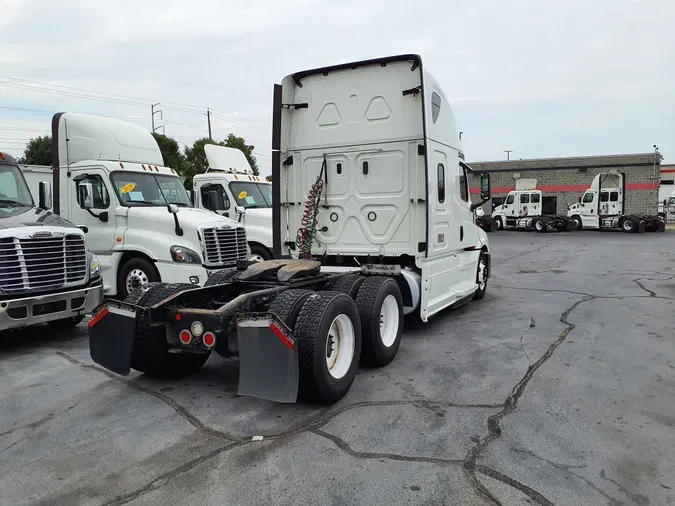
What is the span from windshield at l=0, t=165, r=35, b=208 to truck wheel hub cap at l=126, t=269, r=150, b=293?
1.91 m

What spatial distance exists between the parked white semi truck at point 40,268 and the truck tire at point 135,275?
1.39 metres

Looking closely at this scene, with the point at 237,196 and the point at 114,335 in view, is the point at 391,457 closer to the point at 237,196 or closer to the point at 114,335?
the point at 114,335

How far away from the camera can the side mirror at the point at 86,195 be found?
926 cm

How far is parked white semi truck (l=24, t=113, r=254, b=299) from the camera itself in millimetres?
8805

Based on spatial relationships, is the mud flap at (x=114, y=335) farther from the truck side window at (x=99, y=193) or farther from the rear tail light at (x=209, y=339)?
the truck side window at (x=99, y=193)

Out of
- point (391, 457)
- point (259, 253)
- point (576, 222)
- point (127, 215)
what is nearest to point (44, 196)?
point (127, 215)

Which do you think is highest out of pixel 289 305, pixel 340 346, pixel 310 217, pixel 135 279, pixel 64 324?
pixel 310 217

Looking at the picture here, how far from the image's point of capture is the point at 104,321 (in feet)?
16.4

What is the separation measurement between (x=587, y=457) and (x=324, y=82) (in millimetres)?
5639

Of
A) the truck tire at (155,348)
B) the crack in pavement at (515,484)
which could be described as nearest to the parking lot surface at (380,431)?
the crack in pavement at (515,484)

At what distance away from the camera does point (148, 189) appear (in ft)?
31.9

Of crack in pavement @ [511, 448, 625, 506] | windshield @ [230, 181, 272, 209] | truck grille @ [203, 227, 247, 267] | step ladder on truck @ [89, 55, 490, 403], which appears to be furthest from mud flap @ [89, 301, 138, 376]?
windshield @ [230, 181, 272, 209]

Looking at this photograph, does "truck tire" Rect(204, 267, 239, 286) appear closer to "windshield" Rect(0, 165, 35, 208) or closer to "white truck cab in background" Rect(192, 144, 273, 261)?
"windshield" Rect(0, 165, 35, 208)

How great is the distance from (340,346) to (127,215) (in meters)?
5.69
